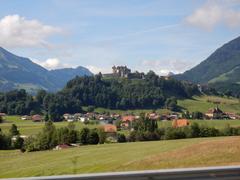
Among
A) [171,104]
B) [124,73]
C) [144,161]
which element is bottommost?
[144,161]

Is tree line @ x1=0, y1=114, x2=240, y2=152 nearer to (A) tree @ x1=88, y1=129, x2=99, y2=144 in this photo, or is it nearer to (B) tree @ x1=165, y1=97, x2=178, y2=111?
(A) tree @ x1=88, y1=129, x2=99, y2=144

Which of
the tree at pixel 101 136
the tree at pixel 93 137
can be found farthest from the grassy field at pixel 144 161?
the tree at pixel 101 136

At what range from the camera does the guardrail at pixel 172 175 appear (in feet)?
14.1

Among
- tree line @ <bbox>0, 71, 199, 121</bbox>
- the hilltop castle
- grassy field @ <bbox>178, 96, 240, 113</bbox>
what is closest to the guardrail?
tree line @ <bbox>0, 71, 199, 121</bbox>

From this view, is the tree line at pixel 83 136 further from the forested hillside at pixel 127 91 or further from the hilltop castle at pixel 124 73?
the hilltop castle at pixel 124 73

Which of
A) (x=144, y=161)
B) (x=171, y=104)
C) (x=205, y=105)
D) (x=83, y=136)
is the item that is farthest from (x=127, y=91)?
(x=144, y=161)

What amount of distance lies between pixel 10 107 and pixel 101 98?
3512 centimetres

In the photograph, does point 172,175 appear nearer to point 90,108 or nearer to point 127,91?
point 90,108

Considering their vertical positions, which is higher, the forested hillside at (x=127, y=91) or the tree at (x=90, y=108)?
the forested hillside at (x=127, y=91)

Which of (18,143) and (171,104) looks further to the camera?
(171,104)

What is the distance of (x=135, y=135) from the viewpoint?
64875 mm

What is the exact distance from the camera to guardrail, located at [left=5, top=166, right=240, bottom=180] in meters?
4.29

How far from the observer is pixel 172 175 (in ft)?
14.7

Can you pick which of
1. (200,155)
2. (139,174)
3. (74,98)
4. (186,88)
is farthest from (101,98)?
(139,174)
